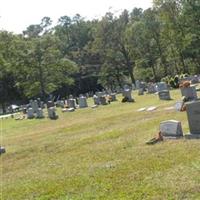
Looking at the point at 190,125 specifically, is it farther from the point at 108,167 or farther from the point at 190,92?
the point at 190,92

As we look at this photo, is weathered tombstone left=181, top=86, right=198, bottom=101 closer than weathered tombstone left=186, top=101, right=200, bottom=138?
No

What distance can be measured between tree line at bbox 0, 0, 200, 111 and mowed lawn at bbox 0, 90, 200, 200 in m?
25.1

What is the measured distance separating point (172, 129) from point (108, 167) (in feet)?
9.75

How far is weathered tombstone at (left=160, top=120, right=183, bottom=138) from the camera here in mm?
14484

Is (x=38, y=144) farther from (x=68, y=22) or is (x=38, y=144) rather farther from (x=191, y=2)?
(x=68, y=22)

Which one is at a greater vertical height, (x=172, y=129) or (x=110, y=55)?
(x=110, y=55)

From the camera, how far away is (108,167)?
40.8 feet

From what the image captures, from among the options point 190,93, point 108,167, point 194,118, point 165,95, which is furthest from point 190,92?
point 108,167

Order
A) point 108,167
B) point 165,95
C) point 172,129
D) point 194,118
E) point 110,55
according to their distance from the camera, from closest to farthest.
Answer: point 108,167 < point 194,118 < point 172,129 < point 165,95 < point 110,55

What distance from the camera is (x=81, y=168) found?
13156 millimetres

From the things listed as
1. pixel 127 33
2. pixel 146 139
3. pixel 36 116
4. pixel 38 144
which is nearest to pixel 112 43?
pixel 127 33

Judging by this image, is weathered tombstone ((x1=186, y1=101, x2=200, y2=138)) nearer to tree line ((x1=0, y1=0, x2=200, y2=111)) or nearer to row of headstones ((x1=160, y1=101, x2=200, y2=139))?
row of headstones ((x1=160, y1=101, x2=200, y2=139))

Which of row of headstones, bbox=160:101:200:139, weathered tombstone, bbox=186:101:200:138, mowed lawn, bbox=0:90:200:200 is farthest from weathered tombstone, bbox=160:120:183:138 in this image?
mowed lawn, bbox=0:90:200:200

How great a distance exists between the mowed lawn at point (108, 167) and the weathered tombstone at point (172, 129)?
0.47 m
